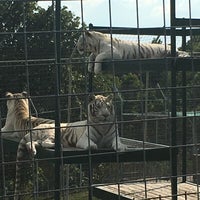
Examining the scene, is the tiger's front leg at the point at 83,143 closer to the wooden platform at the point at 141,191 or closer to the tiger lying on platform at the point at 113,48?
the wooden platform at the point at 141,191

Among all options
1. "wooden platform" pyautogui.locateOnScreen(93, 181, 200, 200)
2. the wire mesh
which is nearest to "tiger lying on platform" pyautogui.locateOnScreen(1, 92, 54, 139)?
the wire mesh

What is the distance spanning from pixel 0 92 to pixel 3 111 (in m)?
0.97

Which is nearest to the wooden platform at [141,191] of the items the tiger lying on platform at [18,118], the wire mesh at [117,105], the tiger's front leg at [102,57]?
the wire mesh at [117,105]

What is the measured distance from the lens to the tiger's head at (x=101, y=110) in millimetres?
3762

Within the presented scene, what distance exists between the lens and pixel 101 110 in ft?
12.4

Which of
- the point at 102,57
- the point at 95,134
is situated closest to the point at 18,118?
the point at 102,57

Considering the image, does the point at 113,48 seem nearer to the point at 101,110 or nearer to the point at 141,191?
the point at 101,110

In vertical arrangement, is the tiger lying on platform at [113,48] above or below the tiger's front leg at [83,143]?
above

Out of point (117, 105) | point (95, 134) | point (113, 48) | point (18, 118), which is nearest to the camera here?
point (95, 134)

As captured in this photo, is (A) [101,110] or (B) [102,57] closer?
(A) [101,110]

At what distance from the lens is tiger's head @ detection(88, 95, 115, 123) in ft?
12.3

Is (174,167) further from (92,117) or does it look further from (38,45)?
(38,45)

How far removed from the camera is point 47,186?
8023mm

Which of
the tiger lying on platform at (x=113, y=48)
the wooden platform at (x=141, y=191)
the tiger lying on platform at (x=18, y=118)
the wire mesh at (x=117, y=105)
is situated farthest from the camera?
the tiger lying on platform at (x=18, y=118)
